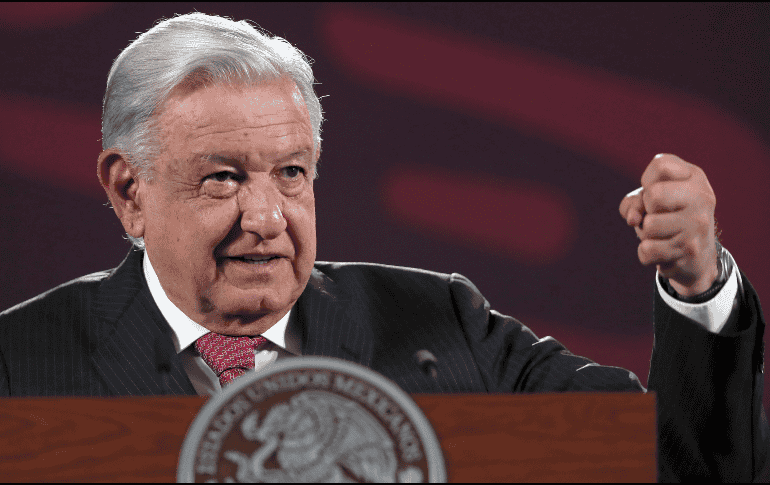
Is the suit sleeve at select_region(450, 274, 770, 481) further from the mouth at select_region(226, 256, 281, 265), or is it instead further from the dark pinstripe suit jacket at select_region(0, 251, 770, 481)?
the mouth at select_region(226, 256, 281, 265)

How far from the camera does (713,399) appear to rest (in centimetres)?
106

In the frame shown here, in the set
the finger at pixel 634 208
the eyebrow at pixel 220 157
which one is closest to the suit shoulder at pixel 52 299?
the eyebrow at pixel 220 157

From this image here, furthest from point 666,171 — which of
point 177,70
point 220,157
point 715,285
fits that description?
point 177,70

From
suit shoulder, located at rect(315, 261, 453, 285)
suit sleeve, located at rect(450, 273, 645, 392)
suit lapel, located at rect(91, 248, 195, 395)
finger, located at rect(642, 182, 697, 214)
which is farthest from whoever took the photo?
suit shoulder, located at rect(315, 261, 453, 285)

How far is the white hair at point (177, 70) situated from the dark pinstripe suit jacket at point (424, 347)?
0.26 m

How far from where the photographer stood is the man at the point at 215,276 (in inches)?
51.3

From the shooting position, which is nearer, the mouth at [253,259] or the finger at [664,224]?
the finger at [664,224]

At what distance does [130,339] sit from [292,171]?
41 cm

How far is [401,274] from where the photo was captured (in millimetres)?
1639

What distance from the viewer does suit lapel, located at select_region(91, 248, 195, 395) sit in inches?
49.7

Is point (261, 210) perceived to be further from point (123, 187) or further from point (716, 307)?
point (716, 307)

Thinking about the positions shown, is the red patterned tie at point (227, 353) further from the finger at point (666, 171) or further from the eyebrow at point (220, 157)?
the finger at point (666, 171)

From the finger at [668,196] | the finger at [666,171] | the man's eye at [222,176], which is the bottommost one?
the man's eye at [222,176]

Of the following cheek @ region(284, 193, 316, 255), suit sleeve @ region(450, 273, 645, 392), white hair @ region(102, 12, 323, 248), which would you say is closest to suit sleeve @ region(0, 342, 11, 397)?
white hair @ region(102, 12, 323, 248)
